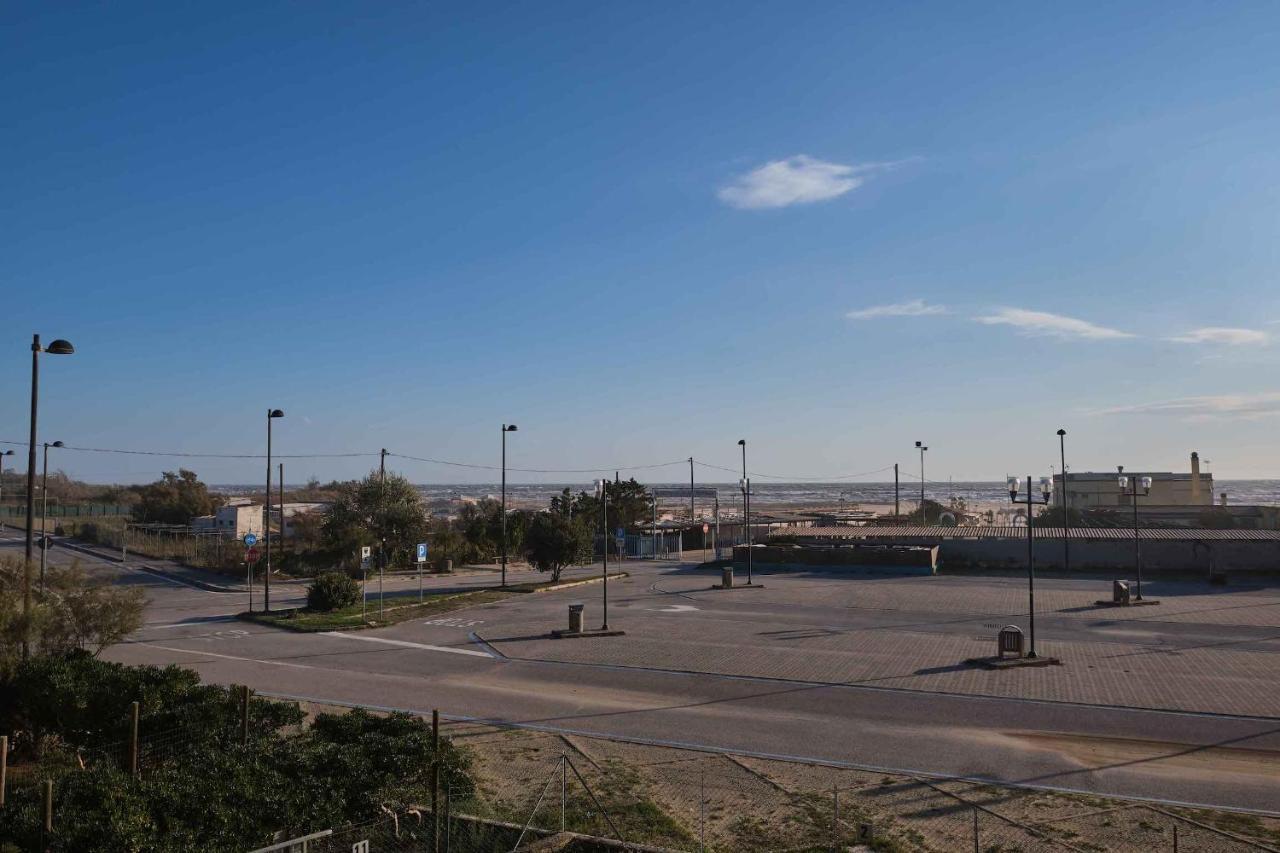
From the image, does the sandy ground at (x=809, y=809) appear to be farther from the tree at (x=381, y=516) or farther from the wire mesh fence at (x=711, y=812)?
the tree at (x=381, y=516)

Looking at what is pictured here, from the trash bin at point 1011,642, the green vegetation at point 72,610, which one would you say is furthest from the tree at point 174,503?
the trash bin at point 1011,642

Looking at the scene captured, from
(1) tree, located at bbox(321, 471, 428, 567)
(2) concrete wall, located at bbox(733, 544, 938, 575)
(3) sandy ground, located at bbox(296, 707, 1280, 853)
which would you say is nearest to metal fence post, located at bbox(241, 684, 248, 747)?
(3) sandy ground, located at bbox(296, 707, 1280, 853)

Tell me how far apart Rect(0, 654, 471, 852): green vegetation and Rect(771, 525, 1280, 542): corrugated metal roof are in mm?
42074

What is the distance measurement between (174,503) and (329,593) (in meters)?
63.2

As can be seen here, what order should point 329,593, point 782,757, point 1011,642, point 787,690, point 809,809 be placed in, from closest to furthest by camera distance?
point 809,809
point 782,757
point 787,690
point 1011,642
point 329,593

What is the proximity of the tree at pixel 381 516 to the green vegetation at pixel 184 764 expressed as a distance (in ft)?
107

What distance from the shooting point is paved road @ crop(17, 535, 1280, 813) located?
14805 mm

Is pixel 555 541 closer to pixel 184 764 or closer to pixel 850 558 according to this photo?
pixel 850 558

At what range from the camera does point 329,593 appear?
33562mm

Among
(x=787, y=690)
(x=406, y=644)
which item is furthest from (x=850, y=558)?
(x=787, y=690)

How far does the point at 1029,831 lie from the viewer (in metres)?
11.6

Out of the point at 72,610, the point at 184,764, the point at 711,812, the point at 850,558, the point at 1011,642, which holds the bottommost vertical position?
the point at 711,812

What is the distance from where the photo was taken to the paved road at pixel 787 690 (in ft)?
48.6

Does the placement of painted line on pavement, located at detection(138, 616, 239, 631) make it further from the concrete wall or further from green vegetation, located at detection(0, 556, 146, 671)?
the concrete wall
